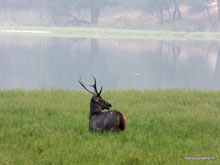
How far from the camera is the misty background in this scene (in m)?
69.9

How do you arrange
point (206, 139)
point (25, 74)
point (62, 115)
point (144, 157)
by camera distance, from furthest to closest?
point (25, 74)
point (62, 115)
point (206, 139)
point (144, 157)

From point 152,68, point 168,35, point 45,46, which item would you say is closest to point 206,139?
point 152,68

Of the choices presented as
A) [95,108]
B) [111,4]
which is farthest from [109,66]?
[111,4]

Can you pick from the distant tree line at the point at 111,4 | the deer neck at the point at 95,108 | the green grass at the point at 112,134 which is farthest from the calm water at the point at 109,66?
the distant tree line at the point at 111,4

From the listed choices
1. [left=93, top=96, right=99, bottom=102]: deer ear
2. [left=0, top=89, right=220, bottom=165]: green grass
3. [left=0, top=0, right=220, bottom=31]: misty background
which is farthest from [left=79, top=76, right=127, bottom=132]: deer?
[left=0, top=0, right=220, bottom=31]: misty background

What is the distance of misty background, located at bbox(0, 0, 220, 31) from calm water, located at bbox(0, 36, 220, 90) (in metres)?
27.5

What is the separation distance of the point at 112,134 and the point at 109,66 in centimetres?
2387

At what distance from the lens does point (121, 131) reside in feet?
24.2

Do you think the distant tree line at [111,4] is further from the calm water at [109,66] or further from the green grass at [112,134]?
the green grass at [112,134]

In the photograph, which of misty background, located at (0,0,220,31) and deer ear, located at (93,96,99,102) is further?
misty background, located at (0,0,220,31)

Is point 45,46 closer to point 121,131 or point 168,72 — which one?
point 168,72

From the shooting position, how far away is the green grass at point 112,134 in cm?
615

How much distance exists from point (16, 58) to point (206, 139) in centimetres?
2759

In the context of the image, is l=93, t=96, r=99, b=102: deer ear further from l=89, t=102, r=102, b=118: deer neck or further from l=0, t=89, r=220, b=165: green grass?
l=0, t=89, r=220, b=165: green grass
